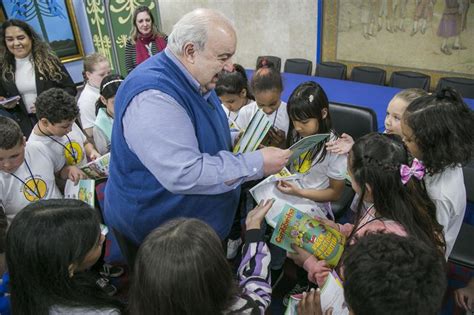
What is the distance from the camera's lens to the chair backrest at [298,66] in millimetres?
5461

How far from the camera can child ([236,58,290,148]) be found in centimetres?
243

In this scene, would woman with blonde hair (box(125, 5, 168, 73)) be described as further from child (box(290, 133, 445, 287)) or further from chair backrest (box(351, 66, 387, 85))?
child (box(290, 133, 445, 287))

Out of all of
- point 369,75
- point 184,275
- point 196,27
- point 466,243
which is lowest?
point 466,243

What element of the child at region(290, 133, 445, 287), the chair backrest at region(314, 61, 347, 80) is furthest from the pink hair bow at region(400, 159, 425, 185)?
the chair backrest at region(314, 61, 347, 80)

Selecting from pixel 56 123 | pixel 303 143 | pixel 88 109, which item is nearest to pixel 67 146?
pixel 56 123

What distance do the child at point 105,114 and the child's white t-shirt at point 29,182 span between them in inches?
22.6

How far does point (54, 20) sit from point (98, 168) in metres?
6.03

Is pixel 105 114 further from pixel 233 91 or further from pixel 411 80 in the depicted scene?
pixel 411 80

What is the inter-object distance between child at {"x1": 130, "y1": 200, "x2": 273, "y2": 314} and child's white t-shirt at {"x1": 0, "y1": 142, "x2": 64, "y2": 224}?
4.34ft

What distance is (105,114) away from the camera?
2.73 meters

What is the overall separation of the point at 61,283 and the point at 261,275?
0.67 meters

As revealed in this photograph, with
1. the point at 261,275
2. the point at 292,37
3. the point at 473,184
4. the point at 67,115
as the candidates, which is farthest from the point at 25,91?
the point at 292,37

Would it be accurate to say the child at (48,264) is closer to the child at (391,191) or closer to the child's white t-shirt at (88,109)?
the child at (391,191)

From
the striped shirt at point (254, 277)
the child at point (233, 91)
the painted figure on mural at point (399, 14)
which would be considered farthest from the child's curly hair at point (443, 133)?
the painted figure on mural at point (399, 14)
